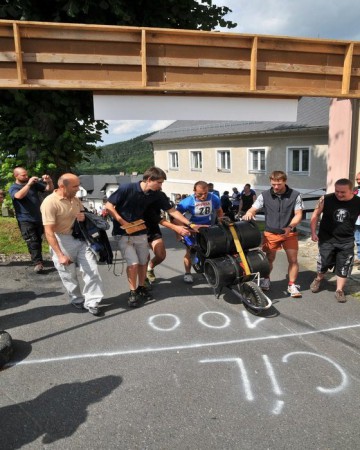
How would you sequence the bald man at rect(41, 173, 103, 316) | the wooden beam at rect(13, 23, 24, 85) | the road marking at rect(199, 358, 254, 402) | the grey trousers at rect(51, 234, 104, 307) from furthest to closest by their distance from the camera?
the grey trousers at rect(51, 234, 104, 307) < the wooden beam at rect(13, 23, 24, 85) < the bald man at rect(41, 173, 103, 316) < the road marking at rect(199, 358, 254, 402)

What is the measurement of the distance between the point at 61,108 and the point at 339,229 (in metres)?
6.59

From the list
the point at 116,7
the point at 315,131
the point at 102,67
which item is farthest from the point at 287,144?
the point at 102,67

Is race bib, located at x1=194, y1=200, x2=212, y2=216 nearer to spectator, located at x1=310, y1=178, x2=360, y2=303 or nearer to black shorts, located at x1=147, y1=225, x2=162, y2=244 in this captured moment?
black shorts, located at x1=147, y1=225, x2=162, y2=244

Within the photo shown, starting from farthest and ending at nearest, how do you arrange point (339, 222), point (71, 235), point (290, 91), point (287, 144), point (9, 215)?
1. point (287, 144)
2. point (9, 215)
3. point (290, 91)
4. point (339, 222)
5. point (71, 235)

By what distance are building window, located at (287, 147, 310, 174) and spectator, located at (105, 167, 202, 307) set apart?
1719 centimetres

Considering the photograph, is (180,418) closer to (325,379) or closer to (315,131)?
(325,379)

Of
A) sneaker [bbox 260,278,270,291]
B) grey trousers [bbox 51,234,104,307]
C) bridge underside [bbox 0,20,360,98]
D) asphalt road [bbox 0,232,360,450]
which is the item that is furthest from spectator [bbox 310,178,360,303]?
grey trousers [bbox 51,234,104,307]

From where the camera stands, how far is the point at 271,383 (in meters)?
3.17

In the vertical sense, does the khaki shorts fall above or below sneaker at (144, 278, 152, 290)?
above

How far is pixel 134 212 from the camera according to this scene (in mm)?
4848

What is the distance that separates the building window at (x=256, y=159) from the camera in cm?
2295

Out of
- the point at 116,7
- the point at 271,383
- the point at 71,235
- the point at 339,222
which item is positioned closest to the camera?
the point at 271,383

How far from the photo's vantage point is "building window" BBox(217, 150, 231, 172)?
2566 cm

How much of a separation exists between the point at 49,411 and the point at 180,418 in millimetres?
1076
